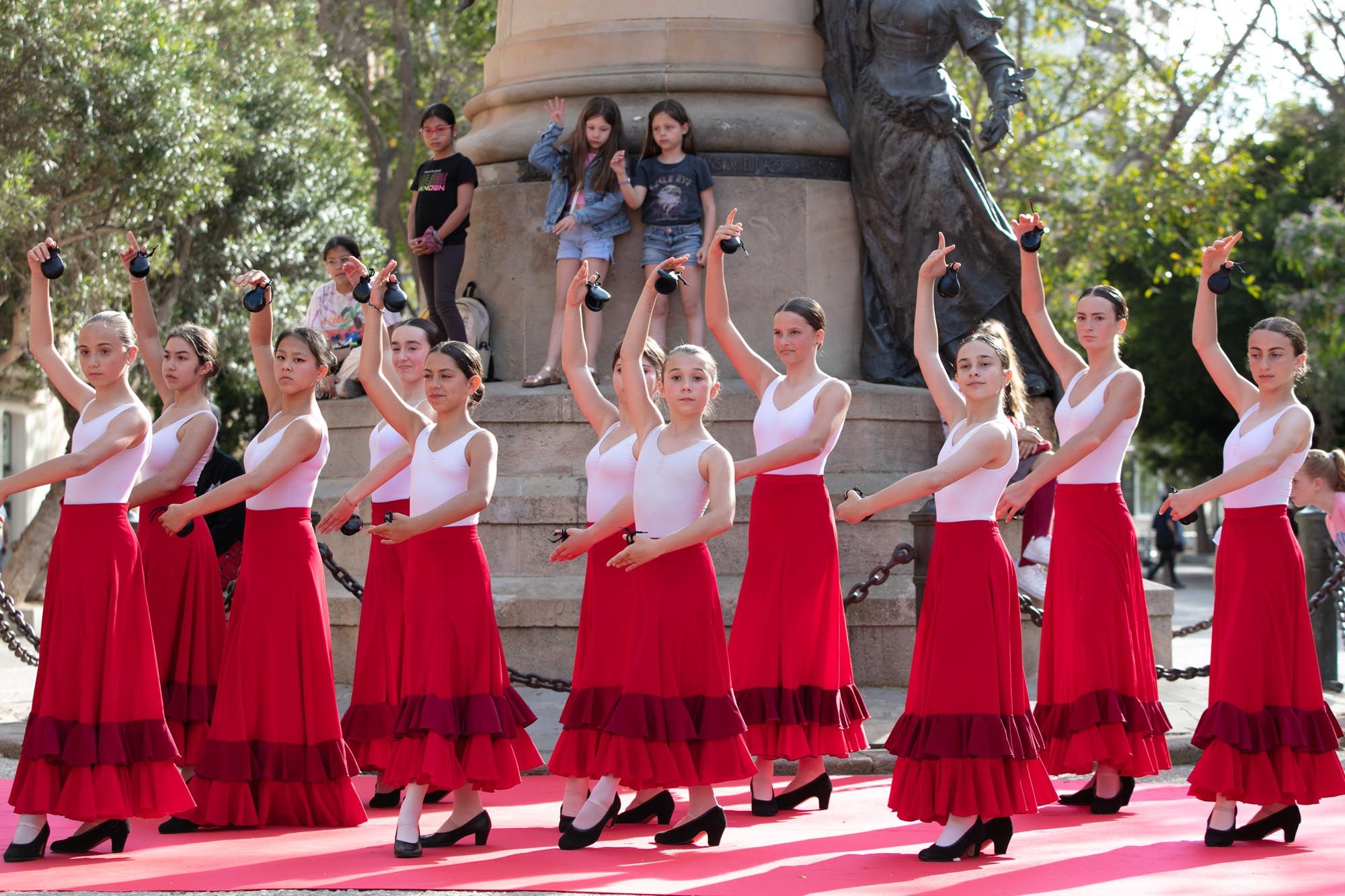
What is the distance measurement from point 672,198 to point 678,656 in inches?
180

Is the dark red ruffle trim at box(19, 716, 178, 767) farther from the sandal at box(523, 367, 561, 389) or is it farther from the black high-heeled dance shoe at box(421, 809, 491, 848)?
the sandal at box(523, 367, 561, 389)

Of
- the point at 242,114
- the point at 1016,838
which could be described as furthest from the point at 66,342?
→ the point at 1016,838

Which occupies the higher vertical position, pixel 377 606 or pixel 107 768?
pixel 377 606

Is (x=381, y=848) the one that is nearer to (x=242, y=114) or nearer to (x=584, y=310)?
(x=584, y=310)

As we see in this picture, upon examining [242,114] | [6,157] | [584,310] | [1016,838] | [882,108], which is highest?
[242,114]

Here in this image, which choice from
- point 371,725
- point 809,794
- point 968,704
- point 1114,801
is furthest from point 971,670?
point 371,725

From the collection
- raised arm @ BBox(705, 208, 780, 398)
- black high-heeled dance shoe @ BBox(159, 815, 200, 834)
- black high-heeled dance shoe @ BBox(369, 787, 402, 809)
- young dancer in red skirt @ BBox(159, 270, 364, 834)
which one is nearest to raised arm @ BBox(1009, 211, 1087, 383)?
raised arm @ BBox(705, 208, 780, 398)

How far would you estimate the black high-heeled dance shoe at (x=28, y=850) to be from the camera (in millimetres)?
6504

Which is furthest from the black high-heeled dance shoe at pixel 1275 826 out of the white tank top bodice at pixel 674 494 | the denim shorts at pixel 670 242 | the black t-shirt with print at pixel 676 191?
the black t-shirt with print at pixel 676 191

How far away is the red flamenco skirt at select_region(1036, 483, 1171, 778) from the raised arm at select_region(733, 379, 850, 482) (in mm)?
1005

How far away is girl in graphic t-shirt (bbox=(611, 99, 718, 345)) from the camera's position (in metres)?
10.6

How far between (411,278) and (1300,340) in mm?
24086

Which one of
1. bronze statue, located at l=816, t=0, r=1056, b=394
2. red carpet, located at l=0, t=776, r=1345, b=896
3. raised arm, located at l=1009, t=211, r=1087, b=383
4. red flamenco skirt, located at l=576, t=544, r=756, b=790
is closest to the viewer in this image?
red carpet, located at l=0, t=776, r=1345, b=896

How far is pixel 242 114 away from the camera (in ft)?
73.2
